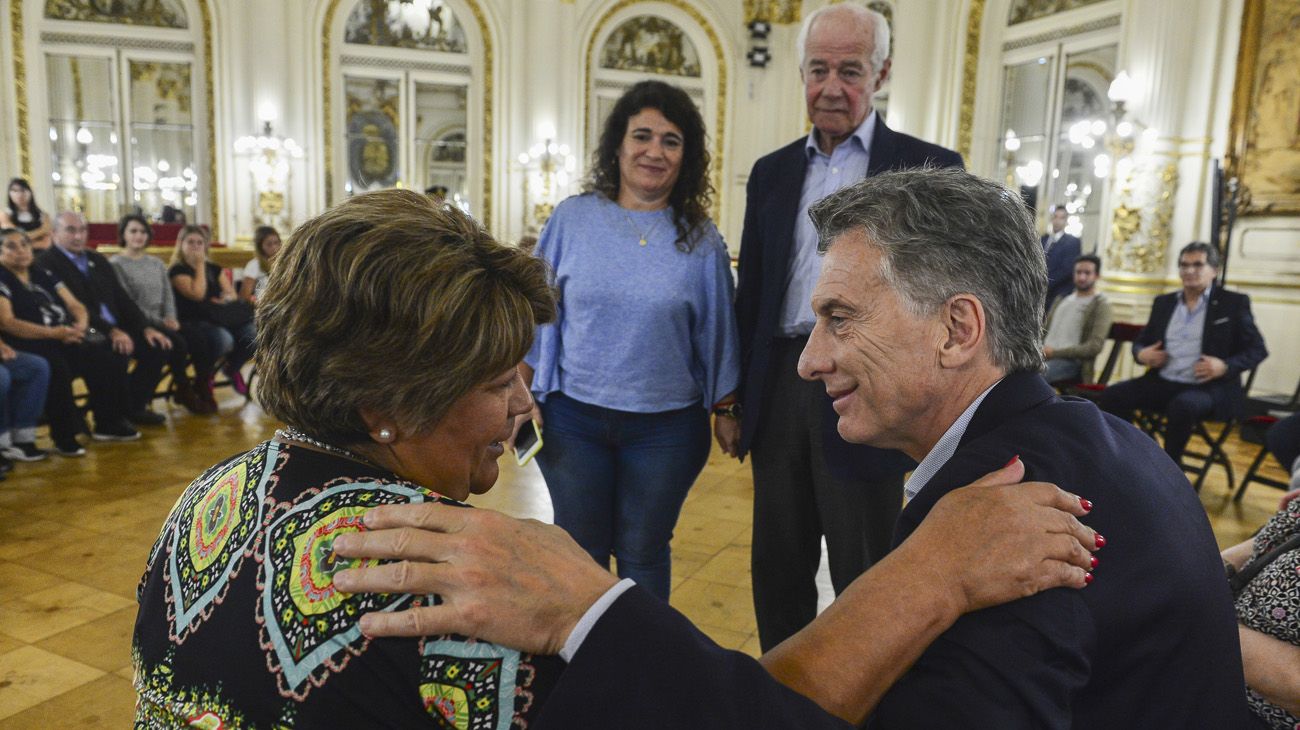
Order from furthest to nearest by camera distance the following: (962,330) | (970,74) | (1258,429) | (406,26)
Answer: (406,26) < (970,74) < (1258,429) < (962,330)

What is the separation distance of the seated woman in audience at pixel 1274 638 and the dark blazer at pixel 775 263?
743mm

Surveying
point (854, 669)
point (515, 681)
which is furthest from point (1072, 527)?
point (515, 681)

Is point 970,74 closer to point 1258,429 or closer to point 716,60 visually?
point 716,60

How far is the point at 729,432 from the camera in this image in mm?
2484

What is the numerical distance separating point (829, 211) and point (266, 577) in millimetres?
884

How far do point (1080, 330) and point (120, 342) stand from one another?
6.36 m

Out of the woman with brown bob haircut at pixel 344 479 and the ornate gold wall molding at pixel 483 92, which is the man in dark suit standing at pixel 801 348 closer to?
the woman with brown bob haircut at pixel 344 479

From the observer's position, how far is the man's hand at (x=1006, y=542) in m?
0.93

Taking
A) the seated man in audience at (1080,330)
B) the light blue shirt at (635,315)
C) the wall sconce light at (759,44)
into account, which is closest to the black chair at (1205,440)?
the seated man in audience at (1080,330)

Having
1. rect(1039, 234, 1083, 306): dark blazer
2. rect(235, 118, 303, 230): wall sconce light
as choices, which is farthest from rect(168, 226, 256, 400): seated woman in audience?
rect(1039, 234, 1083, 306): dark blazer

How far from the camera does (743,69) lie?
1438cm

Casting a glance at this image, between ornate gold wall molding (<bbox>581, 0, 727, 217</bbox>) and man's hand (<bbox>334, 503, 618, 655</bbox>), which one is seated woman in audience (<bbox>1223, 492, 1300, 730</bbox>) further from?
ornate gold wall molding (<bbox>581, 0, 727, 217</bbox>)

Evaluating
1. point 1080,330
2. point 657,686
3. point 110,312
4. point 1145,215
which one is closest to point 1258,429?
point 1080,330

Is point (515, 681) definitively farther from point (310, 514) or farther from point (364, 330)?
point (364, 330)
